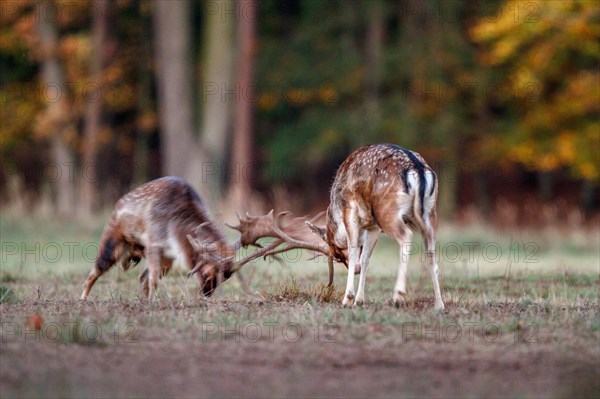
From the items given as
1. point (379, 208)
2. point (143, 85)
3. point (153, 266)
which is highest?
point (143, 85)

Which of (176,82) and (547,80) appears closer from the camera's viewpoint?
(547,80)

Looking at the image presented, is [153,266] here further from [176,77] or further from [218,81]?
[176,77]

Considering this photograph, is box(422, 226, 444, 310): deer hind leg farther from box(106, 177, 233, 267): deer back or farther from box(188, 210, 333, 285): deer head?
box(106, 177, 233, 267): deer back

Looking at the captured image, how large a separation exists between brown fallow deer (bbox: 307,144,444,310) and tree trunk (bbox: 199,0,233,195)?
1691cm

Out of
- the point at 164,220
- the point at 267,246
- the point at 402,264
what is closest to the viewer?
the point at 402,264

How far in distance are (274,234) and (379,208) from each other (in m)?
1.42

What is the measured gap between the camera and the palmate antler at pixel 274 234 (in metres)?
10.8

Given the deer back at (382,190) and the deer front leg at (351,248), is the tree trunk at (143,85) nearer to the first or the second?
the deer back at (382,190)

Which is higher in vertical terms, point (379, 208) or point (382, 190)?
point (382, 190)

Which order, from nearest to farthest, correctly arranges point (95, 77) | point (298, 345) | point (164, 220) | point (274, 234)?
point (298, 345) < point (274, 234) < point (164, 220) < point (95, 77)

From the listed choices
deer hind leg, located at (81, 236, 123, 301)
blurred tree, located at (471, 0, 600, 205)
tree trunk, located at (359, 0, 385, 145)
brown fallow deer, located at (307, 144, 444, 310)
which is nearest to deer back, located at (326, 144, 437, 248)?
brown fallow deer, located at (307, 144, 444, 310)

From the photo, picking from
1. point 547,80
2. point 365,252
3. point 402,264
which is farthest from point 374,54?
point 402,264

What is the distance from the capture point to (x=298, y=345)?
8.48 m

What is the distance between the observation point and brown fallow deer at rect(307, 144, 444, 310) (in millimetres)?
9820
